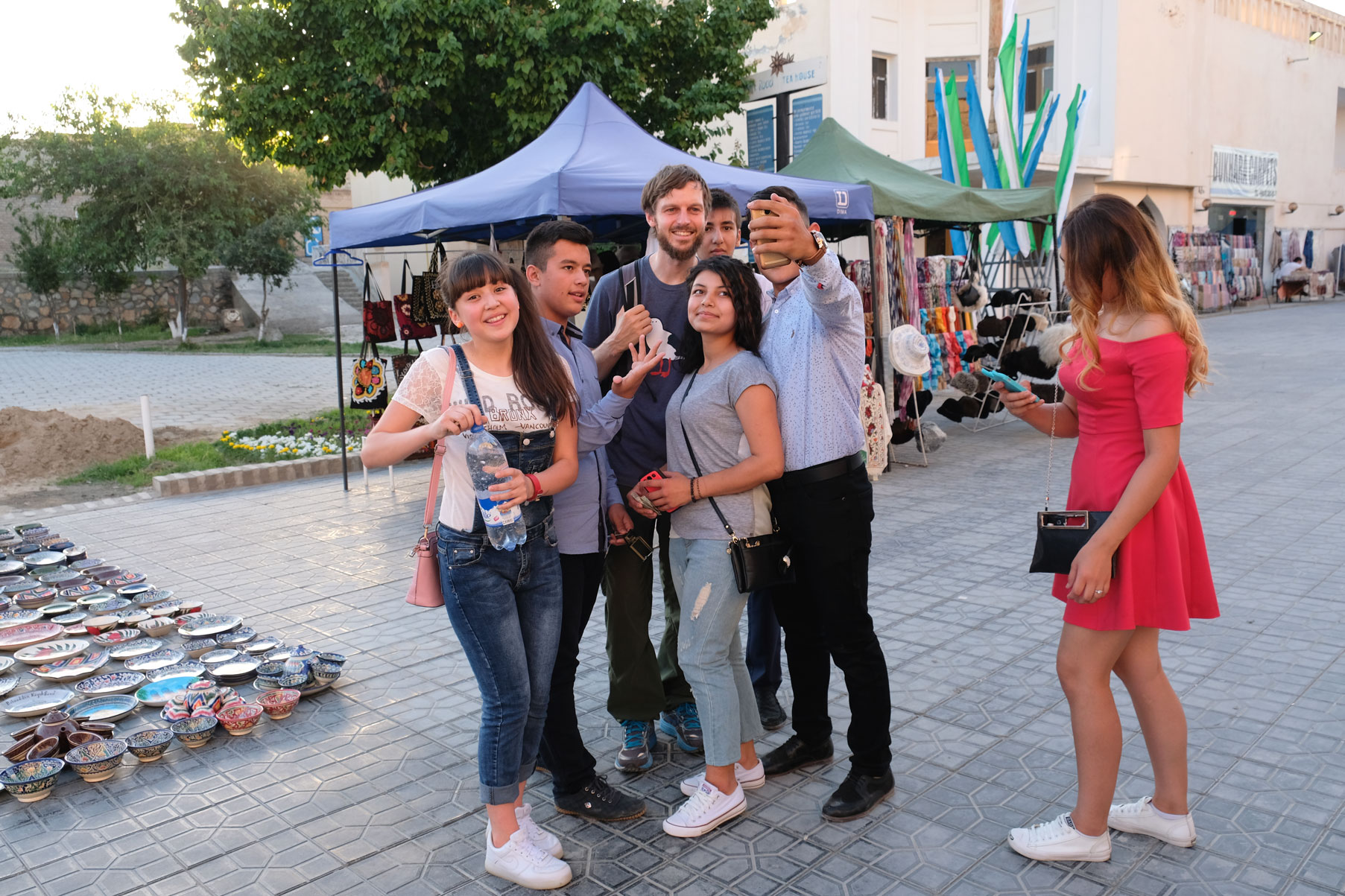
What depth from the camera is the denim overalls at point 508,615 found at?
8.54ft

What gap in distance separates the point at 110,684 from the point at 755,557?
3.09 metres

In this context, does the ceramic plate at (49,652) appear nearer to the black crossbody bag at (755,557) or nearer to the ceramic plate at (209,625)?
the ceramic plate at (209,625)

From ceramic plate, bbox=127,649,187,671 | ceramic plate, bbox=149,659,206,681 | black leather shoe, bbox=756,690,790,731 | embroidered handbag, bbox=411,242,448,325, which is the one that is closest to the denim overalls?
black leather shoe, bbox=756,690,790,731

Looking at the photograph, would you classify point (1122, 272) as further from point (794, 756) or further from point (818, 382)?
point (794, 756)

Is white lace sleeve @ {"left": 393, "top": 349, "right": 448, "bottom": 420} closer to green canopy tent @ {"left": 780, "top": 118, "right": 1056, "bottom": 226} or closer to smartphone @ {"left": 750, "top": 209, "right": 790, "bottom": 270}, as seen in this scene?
smartphone @ {"left": 750, "top": 209, "right": 790, "bottom": 270}

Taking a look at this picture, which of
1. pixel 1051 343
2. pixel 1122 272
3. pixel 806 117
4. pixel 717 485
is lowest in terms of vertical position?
pixel 717 485

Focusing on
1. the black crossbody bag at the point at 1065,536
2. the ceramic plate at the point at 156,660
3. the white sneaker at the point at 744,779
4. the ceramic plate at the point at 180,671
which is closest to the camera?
the black crossbody bag at the point at 1065,536

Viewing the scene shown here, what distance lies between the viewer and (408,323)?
8.23 meters

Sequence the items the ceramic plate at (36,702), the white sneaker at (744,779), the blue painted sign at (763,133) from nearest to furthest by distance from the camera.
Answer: the white sneaker at (744,779) < the ceramic plate at (36,702) < the blue painted sign at (763,133)

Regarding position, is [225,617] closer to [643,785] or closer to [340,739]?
[340,739]

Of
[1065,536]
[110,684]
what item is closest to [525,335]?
[1065,536]

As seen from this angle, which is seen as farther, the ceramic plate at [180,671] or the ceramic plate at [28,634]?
the ceramic plate at [28,634]

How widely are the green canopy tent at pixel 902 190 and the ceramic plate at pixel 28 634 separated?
6.68 meters

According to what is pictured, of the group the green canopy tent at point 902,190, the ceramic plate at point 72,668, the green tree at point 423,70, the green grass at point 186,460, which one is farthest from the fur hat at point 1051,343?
the ceramic plate at point 72,668
